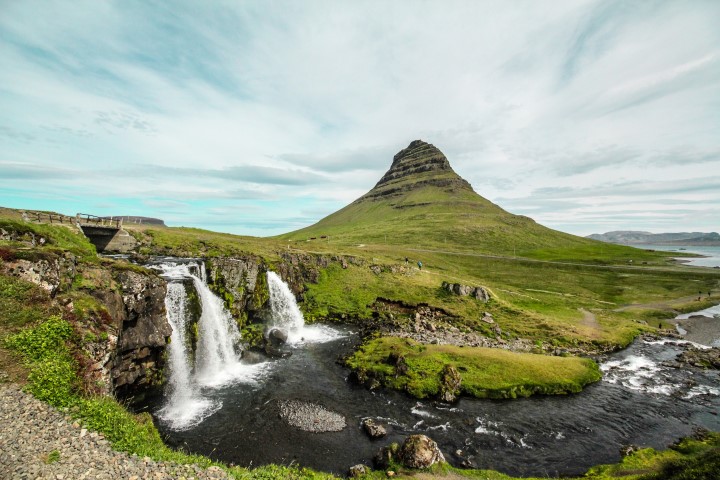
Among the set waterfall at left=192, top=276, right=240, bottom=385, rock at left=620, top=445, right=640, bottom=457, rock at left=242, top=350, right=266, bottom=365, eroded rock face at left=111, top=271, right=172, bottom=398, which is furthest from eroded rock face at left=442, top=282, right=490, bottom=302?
eroded rock face at left=111, top=271, right=172, bottom=398

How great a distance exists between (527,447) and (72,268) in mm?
41695

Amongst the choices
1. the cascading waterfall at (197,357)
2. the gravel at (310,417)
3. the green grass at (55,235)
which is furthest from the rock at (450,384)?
the green grass at (55,235)

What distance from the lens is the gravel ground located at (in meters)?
13.8

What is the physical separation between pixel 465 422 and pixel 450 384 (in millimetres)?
5052

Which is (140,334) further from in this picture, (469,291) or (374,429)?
(469,291)

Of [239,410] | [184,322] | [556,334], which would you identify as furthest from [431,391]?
[556,334]

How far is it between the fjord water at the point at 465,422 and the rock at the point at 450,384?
3.37 ft

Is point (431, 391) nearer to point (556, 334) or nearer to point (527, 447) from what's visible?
point (527, 447)

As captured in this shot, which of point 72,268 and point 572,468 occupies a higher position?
point 72,268

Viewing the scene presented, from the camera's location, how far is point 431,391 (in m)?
34.6

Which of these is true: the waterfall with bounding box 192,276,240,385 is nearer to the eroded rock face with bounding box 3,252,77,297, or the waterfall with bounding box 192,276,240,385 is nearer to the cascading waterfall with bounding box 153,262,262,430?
the cascading waterfall with bounding box 153,262,262,430

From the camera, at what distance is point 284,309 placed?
59125 mm

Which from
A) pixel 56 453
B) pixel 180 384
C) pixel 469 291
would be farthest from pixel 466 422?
pixel 469 291

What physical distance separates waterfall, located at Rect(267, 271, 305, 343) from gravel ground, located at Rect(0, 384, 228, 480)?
119 ft
